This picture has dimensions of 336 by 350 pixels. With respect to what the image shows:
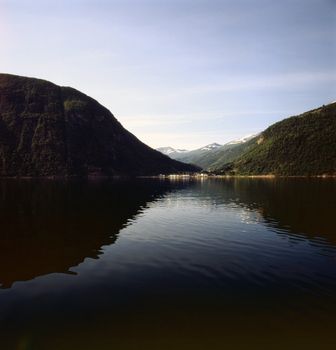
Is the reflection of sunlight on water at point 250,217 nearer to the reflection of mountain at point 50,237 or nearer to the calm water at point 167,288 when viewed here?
the calm water at point 167,288

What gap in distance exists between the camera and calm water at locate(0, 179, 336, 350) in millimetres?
23078

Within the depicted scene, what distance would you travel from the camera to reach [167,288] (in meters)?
31.4

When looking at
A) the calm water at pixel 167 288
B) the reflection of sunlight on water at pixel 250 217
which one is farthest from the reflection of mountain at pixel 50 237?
the reflection of sunlight on water at pixel 250 217

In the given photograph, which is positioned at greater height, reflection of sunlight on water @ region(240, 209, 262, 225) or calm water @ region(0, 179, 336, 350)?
reflection of sunlight on water @ region(240, 209, 262, 225)

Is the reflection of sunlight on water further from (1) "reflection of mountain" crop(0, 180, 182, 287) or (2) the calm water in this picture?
(1) "reflection of mountain" crop(0, 180, 182, 287)

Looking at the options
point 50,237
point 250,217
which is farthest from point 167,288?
point 250,217

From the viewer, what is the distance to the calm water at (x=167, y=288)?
75.7ft

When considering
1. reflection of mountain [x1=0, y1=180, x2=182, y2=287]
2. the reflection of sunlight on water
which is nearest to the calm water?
reflection of mountain [x1=0, y1=180, x2=182, y2=287]

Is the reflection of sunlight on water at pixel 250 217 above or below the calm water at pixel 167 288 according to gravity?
above

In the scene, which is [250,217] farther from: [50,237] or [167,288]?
[167,288]

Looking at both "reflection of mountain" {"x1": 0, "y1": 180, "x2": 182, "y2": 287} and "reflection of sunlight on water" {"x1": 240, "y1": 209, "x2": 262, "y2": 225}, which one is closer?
"reflection of mountain" {"x1": 0, "y1": 180, "x2": 182, "y2": 287}

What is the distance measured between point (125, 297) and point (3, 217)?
54605 millimetres

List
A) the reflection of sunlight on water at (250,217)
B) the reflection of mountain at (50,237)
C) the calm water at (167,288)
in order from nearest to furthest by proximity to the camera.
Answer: the calm water at (167,288), the reflection of mountain at (50,237), the reflection of sunlight on water at (250,217)

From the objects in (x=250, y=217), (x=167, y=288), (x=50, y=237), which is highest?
(x=250, y=217)
